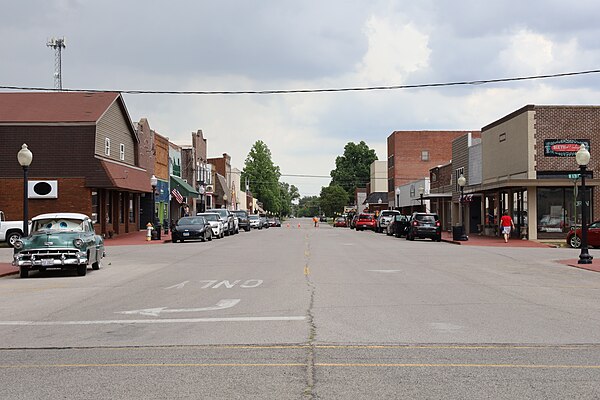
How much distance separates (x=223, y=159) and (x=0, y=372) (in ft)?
319

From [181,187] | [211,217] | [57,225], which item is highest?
[181,187]

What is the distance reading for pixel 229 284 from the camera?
16.8 m

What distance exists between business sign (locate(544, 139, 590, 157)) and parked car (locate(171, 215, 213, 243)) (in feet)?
63.9

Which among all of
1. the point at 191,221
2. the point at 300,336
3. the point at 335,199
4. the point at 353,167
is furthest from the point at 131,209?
the point at 353,167

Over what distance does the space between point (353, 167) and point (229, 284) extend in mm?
127507

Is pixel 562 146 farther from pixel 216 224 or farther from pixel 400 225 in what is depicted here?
pixel 216 224

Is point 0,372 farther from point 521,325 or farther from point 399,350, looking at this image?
point 521,325

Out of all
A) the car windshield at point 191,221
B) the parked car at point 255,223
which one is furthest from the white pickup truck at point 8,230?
the parked car at point 255,223

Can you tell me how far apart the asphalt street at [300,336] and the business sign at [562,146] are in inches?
835

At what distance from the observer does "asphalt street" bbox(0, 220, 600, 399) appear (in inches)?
275

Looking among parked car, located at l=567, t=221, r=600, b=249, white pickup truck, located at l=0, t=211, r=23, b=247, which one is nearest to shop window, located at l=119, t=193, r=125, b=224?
white pickup truck, located at l=0, t=211, r=23, b=247

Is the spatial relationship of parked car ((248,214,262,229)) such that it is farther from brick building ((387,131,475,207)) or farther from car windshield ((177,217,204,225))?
car windshield ((177,217,204,225))

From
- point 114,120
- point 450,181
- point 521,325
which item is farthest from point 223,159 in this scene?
point 521,325

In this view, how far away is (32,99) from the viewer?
144 feet
